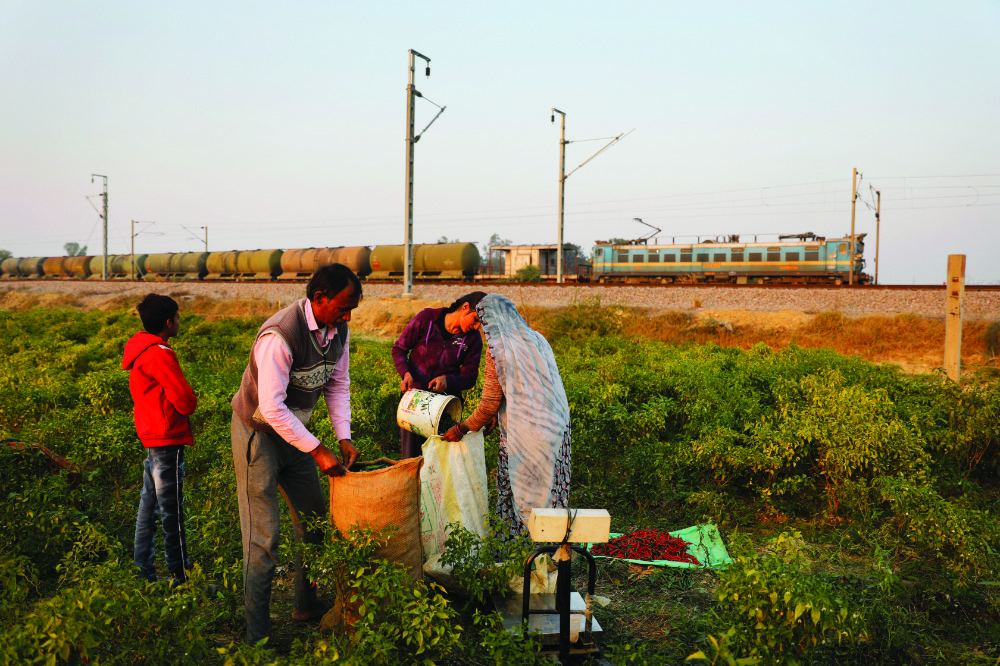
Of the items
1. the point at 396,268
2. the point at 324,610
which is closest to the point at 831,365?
the point at 324,610

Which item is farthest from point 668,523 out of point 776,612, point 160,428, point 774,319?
point 774,319

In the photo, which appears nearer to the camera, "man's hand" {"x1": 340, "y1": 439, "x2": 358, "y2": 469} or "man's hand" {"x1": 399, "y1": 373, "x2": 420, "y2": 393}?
"man's hand" {"x1": 340, "y1": 439, "x2": 358, "y2": 469}

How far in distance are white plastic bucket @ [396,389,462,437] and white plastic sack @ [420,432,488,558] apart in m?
0.10

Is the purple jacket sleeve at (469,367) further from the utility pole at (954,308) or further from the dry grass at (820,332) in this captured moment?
the dry grass at (820,332)

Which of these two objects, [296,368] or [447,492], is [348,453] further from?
[447,492]

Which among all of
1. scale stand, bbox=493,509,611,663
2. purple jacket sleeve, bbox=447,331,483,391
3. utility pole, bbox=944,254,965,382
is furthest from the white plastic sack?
utility pole, bbox=944,254,965,382

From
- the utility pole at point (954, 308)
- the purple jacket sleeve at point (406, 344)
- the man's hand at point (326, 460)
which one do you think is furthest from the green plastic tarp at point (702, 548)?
the utility pole at point (954, 308)

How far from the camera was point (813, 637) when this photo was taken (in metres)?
2.45

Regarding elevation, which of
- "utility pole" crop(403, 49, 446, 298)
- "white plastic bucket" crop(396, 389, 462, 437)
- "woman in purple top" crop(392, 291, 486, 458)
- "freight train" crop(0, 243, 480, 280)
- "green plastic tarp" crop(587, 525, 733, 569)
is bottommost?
"green plastic tarp" crop(587, 525, 733, 569)

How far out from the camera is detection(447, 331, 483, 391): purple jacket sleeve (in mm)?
4184

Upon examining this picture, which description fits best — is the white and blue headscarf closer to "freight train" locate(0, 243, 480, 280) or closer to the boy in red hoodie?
the boy in red hoodie

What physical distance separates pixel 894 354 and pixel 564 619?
44.8 ft

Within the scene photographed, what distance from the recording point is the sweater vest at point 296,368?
287 cm

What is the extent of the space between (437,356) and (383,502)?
1.45 metres
